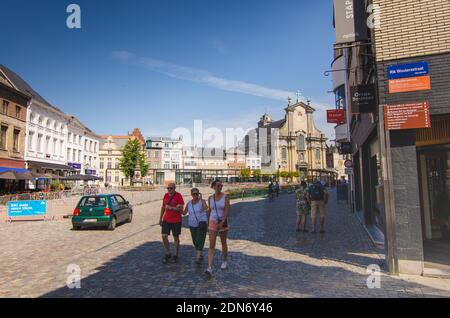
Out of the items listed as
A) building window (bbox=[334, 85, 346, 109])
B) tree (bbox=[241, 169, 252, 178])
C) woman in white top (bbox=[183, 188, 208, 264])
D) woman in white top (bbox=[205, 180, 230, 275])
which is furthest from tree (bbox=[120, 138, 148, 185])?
woman in white top (bbox=[205, 180, 230, 275])

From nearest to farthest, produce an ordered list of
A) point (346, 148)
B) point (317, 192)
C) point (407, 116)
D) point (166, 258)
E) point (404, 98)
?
point (407, 116)
point (404, 98)
point (166, 258)
point (317, 192)
point (346, 148)

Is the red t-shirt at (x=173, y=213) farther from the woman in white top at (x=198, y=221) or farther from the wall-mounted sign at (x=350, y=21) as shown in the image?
the wall-mounted sign at (x=350, y=21)

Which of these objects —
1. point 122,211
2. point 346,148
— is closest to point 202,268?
point 122,211

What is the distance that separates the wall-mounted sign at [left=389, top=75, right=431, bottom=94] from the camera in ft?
20.9

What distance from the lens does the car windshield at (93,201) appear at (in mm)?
12815

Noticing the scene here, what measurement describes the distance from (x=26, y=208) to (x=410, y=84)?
55.8 ft

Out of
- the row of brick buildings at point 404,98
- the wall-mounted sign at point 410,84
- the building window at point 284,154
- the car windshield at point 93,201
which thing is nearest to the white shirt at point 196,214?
the row of brick buildings at point 404,98

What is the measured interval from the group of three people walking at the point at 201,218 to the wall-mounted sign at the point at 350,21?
4536mm

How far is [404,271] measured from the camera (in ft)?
20.5

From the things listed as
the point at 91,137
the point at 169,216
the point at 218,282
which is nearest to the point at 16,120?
the point at 91,137

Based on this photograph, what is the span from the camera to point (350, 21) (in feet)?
24.7

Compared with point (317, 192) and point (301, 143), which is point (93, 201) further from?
point (301, 143)
